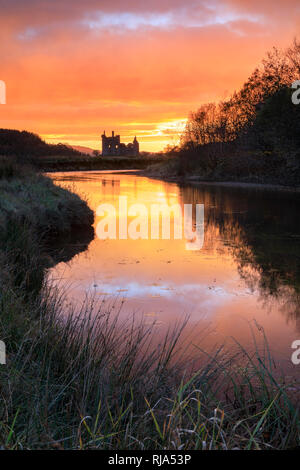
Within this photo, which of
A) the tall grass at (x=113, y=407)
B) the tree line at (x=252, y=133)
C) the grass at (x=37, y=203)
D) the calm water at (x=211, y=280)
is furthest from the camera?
the tree line at (x=252, y=133)

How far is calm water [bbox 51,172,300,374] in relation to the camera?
278 inches

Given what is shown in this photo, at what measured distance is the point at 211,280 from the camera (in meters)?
9.92

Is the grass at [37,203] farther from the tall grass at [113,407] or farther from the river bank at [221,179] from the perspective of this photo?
the river bank at [221,179]

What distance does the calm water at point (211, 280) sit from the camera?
7.06 metres

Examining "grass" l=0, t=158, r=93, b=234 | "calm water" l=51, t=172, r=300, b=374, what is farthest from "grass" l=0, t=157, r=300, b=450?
"grass" l=0, t=158, r=93, b=234

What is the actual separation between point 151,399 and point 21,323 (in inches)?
73.9

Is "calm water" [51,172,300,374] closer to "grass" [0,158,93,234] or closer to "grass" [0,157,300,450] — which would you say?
"grass" [0,158,93,234]

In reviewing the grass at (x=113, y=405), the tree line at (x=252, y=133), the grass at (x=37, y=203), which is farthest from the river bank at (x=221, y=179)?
the grass at (x=113, y=405)

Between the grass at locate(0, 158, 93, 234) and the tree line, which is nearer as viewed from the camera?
the grass at locate(0, 158, 93, 234)

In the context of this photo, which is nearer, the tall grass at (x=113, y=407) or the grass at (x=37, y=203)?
the tall grass at (x=113, y=407)

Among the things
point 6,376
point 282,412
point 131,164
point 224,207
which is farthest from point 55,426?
point 131,164

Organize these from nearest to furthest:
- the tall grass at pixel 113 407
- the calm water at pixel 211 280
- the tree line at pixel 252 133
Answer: the tall grass at pixel 113 407
the calm water at pixel 211 280
the tree line at pixel 252 133

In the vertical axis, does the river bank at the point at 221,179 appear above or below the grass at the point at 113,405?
above
